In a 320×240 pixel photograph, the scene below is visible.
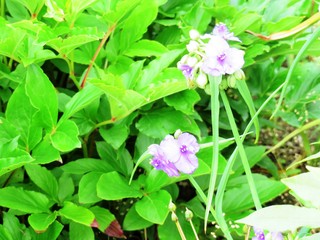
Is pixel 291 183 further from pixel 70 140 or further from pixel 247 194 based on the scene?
pixel 247 194

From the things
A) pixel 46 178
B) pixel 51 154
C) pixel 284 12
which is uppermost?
pixel 284 12

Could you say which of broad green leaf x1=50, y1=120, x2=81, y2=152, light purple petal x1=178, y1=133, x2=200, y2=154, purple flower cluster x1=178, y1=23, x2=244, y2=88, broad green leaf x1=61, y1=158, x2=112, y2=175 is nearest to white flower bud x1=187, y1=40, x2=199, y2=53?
purple flower cluster x1=178, y1=23, x2=244, y2=88

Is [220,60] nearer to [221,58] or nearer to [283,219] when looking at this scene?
[221,58]

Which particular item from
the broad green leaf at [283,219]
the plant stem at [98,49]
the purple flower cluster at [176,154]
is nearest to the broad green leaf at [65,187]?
the plant stem at [98,49]

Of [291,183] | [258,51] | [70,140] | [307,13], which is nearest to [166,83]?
[70,140]

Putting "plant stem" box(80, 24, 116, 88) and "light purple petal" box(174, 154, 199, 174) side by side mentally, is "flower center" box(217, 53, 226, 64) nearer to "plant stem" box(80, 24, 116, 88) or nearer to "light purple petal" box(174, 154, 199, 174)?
"light purple petal" box(174, 154, 199, 174)

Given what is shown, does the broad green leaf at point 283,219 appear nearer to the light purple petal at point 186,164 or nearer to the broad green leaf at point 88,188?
the light purple petal at point 186,164
